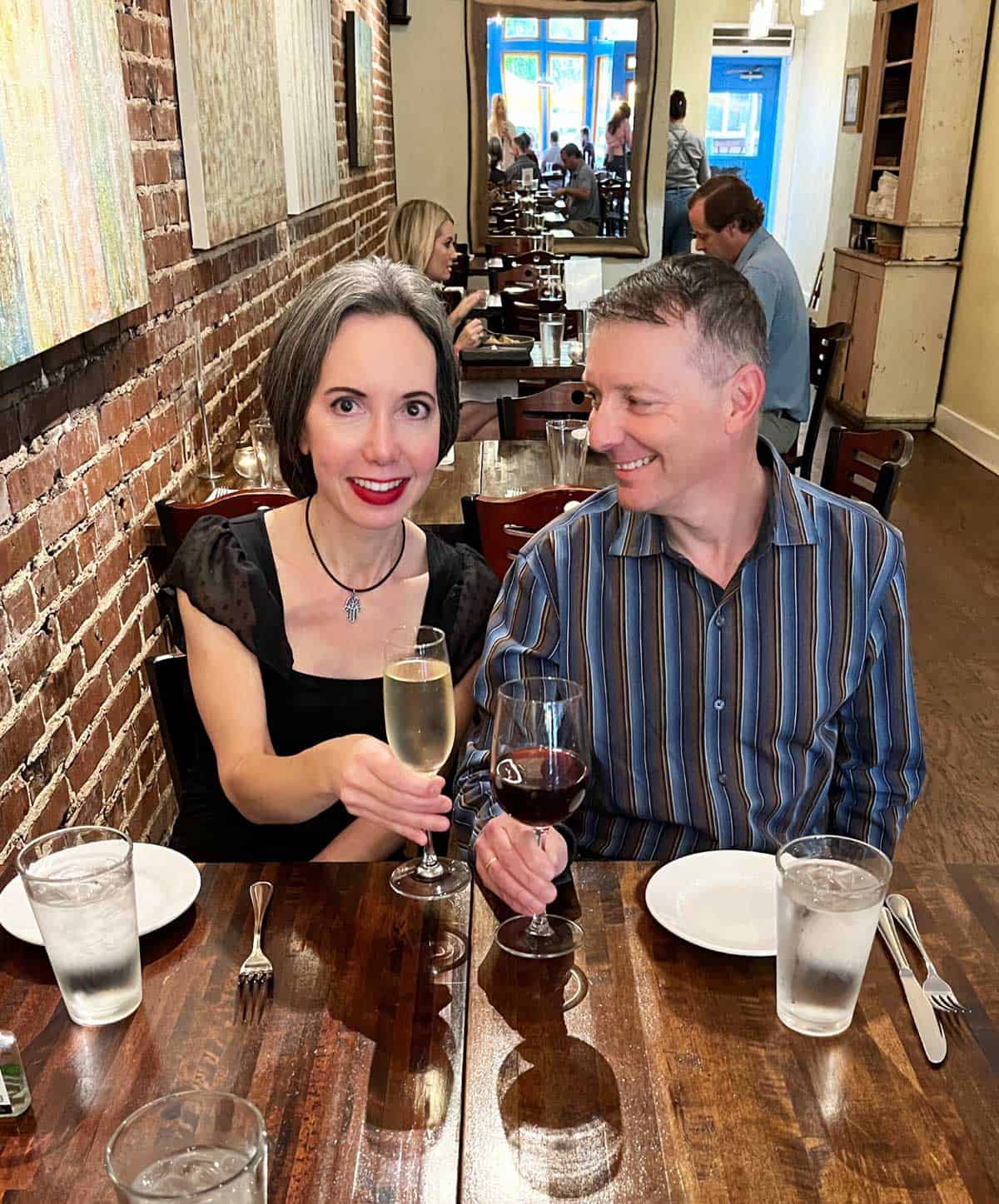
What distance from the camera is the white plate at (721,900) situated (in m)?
1.06

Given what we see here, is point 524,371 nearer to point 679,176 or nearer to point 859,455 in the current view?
point 859,455

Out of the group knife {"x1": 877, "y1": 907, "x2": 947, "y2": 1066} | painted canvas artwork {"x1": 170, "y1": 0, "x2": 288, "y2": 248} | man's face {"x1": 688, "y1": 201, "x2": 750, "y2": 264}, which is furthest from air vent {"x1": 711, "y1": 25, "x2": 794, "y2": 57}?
knife {"x1": 877, "y1": 907, "x2": 947, "y2": 1066}

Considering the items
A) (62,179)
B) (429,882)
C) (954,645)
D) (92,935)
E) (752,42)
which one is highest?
(752,42)

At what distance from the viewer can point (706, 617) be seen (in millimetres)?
1467

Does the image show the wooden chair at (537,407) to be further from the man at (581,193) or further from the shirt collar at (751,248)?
the man at (581,193)

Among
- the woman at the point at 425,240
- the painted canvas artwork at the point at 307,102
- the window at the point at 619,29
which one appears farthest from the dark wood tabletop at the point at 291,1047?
the window at the point at 619,29

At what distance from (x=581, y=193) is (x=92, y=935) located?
890 cm

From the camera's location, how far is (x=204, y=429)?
2926 mm

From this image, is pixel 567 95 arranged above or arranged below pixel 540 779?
above

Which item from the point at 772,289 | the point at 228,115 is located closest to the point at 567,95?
the point at 772,289

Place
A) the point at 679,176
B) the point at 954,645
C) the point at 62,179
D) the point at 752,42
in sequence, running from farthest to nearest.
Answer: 1. the point at 752,42
2. the point at 679,176
3. the point at 954,645
4. the point at 62,179

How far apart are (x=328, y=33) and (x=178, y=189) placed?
9.30 feet

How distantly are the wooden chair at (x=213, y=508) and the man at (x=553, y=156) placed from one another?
749cm

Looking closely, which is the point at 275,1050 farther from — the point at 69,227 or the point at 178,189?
the point at 178,189
